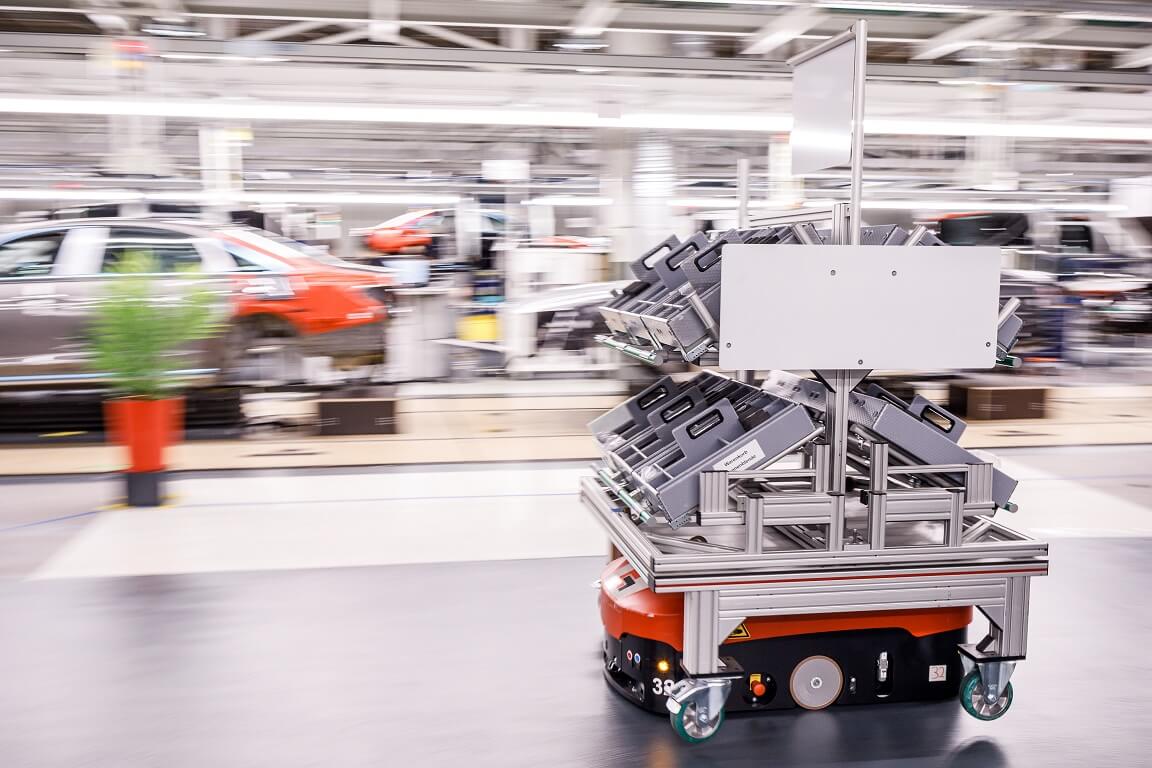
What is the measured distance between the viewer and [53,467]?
19.0ft

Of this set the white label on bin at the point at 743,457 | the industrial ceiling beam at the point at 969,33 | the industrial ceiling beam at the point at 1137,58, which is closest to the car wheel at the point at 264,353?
the white label on bin at the point at 743,457

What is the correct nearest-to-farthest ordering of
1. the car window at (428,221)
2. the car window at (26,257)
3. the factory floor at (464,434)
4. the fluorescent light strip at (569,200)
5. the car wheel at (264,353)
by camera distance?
1. the factory floor at (464,434)
2. the car window at (26,257)
3. the car wheel at (264,353)
4. the fluorescent light strip at (569,200)
5. the car window at (428,221)

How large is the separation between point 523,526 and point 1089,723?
2570mm

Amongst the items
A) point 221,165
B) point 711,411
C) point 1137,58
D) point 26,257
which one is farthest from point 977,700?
point 1137,58

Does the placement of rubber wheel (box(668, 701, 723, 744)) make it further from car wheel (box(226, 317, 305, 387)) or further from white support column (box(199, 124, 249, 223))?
white support column (box(199, 124, 249, 223))

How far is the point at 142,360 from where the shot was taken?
4863mm

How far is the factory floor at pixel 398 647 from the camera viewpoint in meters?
2.46

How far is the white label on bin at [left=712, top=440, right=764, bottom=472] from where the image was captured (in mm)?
2398

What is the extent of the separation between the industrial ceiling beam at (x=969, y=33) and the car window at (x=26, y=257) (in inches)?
303

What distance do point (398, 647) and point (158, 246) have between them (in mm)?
4514

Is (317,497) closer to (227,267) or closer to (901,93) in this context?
(227,267)

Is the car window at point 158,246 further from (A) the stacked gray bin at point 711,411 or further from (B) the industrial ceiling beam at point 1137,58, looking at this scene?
(B) the industrial ceiling beam at point 1137,58

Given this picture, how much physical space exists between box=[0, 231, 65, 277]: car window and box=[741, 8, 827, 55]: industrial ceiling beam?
624 centimetres

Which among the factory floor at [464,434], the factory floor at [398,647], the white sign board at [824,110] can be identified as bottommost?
the factory floor at [398,647]
